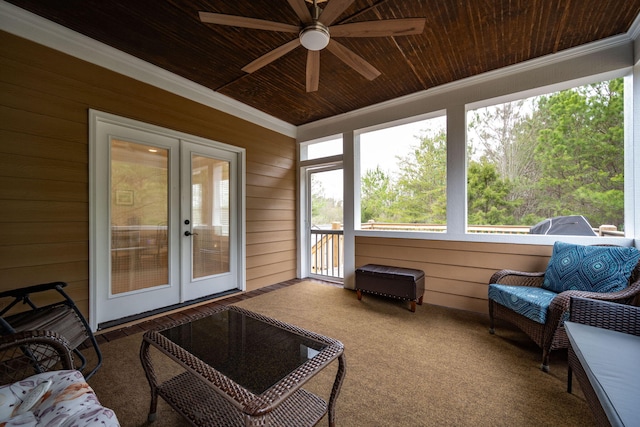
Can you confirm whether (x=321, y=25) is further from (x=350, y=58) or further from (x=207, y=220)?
(x=207, y=220)

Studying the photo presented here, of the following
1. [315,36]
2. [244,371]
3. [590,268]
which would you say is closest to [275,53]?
[315,36]

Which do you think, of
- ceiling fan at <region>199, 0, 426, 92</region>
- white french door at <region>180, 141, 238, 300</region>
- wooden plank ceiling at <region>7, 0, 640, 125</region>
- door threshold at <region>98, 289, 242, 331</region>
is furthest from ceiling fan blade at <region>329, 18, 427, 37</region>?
door threshold at <region>98, 289, 242, 331</region>

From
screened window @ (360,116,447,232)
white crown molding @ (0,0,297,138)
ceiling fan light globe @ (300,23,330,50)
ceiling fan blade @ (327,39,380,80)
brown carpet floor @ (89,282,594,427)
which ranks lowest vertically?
brown carpet floor @ (89,282,594,427)

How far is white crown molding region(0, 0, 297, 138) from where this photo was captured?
6.84ft

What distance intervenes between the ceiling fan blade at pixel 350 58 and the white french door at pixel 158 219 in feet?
7.06

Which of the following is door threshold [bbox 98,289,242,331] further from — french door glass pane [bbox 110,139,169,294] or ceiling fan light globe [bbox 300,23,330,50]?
ceiling fan light globe [bbox 300,23,330,50]

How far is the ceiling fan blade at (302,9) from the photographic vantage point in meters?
1.60

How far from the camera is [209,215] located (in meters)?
3.50

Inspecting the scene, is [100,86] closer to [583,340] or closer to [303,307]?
[303,307]

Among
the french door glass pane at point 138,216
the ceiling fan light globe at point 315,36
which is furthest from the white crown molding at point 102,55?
the ceiling fan light globe at point 315,36

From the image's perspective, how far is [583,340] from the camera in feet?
4.52

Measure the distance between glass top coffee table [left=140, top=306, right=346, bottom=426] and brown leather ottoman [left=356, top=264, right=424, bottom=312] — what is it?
1.85m

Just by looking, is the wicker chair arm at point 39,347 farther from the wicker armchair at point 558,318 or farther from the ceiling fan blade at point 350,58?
the wicker armchair at point 558,318

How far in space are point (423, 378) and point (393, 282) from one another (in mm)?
1355
